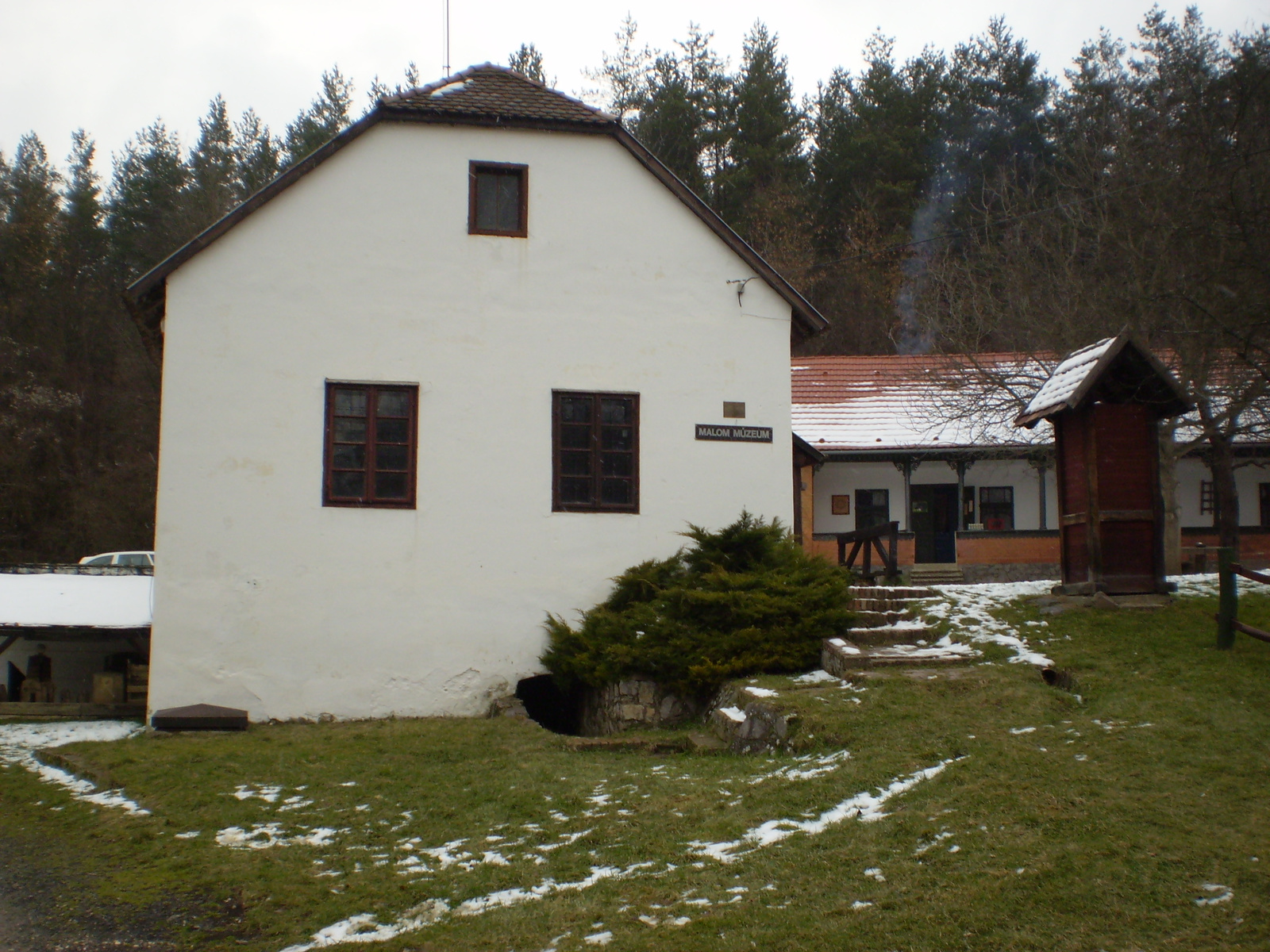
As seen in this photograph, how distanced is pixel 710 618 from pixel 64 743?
23.1ft

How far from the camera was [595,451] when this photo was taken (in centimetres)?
1297

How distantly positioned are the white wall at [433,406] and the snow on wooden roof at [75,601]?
298 cm

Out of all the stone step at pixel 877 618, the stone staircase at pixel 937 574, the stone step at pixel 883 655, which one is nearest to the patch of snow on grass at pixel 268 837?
the stone step at pixel 883 655

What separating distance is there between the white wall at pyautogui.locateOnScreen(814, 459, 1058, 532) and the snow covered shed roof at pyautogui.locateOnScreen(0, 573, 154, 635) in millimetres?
15762

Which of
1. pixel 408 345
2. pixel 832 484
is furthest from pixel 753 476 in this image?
pixel 832 484

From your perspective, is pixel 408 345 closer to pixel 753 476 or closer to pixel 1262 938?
pixel 753 476

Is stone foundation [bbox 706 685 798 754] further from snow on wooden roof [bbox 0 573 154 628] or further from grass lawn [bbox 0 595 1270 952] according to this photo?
snow on wooden roof [bbox 0 573 154 628]

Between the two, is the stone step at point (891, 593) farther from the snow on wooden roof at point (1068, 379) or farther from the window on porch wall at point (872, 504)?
the window on porch wall at point (872, 504)

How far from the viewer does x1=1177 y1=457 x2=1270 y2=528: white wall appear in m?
26.8

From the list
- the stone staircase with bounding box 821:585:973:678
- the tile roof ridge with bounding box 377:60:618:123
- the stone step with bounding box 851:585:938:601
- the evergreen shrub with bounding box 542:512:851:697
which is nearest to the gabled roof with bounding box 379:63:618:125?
the tile roof ridge with bounding box 377:60:618:123

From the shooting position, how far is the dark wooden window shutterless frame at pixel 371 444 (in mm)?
12367

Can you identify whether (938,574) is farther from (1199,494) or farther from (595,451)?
(595,451)

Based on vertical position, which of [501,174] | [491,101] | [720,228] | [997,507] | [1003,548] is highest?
[491,101]

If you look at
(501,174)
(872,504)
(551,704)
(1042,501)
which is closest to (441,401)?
(501,174)
